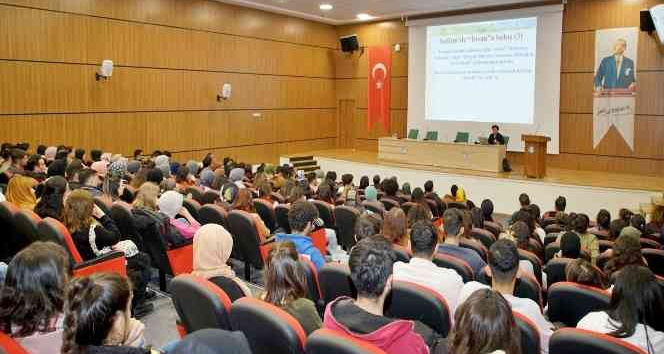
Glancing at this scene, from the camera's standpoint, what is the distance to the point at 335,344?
1.85 m

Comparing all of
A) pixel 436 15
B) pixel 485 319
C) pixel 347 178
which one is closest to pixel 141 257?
pixel 485 319

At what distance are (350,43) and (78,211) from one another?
1331 cm

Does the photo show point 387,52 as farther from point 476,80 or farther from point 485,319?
point 485,319

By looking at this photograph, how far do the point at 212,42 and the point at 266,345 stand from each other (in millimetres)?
11582

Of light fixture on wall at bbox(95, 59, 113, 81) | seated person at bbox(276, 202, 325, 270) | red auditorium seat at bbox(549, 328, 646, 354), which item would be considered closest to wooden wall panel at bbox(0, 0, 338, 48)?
light fixture on wall at bbox(95, 59, 113, 81)

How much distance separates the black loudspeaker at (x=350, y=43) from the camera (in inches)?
631

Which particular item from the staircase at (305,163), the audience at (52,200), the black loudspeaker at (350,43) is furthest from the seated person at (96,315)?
the black loudspeaker at (350,43)

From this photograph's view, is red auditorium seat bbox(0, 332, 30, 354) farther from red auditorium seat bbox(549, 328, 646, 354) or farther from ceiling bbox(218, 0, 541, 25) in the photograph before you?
ceiling bbox(218, 0, 541, 25)

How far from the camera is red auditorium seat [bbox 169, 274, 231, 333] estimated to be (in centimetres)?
243

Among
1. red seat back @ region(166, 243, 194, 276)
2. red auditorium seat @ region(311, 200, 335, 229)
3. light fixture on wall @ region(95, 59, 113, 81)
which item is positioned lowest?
red seat back @ region(166, 243, 194, 276)

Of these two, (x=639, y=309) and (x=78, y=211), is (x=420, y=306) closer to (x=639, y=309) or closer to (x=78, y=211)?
(x=639, y=309)

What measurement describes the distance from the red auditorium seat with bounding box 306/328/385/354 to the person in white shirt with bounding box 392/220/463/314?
45.4 inches

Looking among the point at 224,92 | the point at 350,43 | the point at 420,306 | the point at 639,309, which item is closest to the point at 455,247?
the point at 420,306

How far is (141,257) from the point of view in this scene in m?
4.11
